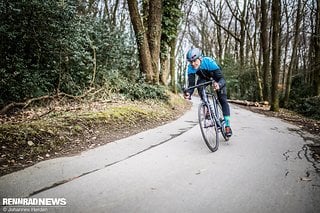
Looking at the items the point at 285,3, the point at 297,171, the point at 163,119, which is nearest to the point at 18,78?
the point at 163,119

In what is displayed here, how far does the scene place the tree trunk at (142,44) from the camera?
11352mm

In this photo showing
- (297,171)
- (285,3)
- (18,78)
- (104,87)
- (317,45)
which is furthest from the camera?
(285,3)

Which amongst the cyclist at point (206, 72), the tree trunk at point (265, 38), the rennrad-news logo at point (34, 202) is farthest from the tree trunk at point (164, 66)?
the rennrad-news logo at point (34, 202)

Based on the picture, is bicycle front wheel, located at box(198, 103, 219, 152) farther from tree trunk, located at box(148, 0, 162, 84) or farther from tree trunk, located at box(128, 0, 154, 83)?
tree trunk, located at box(148, 0, 162, 84)

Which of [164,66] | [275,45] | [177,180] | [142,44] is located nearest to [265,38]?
[275,45]

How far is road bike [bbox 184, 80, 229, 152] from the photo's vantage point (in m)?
4.92

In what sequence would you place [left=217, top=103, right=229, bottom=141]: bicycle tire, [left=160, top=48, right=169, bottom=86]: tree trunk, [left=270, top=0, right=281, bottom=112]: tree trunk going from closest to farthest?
[left=217, top=103, right=229, bottom=141]: bicycle tire < [left=270, top=0, right=281, bottom=112]: tree trunk < [left=160, top=48, right=169, bottom=86]: tree trunk

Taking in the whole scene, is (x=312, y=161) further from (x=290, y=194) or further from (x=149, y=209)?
(x=149, y=209)

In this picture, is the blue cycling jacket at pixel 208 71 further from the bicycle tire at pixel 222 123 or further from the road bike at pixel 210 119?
the bicycle tire at pixel 222 123

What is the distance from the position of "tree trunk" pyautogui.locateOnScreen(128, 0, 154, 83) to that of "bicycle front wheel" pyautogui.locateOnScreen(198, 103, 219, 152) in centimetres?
686

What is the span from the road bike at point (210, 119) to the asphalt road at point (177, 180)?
0.82 ft

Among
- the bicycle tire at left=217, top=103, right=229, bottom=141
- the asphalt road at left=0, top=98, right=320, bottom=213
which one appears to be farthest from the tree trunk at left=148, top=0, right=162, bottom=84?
the asphalt road at left=0, top=98, right=320, bottom=213

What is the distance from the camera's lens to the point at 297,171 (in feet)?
12.5

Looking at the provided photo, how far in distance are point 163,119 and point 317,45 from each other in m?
14.4
